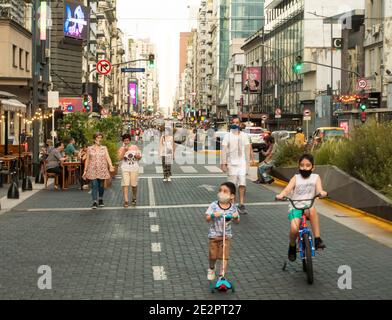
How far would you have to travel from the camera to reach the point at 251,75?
9250 centimetres

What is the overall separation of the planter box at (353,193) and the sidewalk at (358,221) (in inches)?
6.8

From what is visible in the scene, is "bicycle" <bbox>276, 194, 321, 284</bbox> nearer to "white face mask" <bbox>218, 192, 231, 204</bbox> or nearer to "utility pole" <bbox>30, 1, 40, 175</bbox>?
"white face mask" <bbox>218, 192, 231, 204</bbox>

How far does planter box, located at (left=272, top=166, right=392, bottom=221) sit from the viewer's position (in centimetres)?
1363

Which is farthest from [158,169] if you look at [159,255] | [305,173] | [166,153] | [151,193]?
[305,173]

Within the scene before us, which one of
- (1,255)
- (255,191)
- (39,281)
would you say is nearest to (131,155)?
(255,191)

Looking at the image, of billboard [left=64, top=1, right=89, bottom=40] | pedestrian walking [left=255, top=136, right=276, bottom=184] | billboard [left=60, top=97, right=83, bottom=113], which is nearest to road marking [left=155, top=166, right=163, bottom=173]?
pedestrian walking [left=255, top=136, right=276, bottom=184]

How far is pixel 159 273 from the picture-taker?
885 centimetres

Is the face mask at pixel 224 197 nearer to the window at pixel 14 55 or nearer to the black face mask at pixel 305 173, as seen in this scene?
the black face mask at pixel 305 173

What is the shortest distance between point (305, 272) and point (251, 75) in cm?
8490

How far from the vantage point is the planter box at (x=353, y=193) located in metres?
13.6

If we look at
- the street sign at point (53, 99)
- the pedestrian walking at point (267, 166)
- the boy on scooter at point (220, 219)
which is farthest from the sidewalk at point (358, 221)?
the street sign at point (53, 99)

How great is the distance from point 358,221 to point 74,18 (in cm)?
4746

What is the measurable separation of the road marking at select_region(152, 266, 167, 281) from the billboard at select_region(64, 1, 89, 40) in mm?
49882
